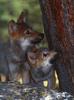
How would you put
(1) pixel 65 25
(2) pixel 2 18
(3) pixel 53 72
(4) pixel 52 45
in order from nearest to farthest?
(1) pixel 65 25
(4) pixel 52 45
(3) pixel 53 72
(2) pixel 2 18

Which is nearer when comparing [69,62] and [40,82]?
[69,62]

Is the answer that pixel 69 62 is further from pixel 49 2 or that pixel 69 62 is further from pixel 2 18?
pixel 2 18

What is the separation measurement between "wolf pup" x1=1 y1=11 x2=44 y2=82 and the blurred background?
4206 mm

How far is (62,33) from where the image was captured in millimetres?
5031

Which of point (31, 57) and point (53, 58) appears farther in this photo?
point (31, 57)

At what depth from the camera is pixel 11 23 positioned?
606 centimetres

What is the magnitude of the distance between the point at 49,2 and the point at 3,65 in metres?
2.42

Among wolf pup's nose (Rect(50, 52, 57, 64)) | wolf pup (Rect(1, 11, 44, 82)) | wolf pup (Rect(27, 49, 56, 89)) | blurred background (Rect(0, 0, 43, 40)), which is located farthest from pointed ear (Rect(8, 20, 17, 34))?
blurred background (Rect(0, 0, 43, 40))

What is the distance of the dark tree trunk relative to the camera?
4.92 metres

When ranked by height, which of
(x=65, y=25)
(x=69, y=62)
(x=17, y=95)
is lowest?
(x=17, y=95)

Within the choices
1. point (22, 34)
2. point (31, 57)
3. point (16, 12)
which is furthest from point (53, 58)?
point (16, 12)

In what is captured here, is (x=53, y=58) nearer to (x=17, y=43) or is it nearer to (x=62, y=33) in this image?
(x=62, y=33)

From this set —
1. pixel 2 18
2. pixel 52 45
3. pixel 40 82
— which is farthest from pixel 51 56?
pixel 2 18

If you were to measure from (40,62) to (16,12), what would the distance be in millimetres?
5078
